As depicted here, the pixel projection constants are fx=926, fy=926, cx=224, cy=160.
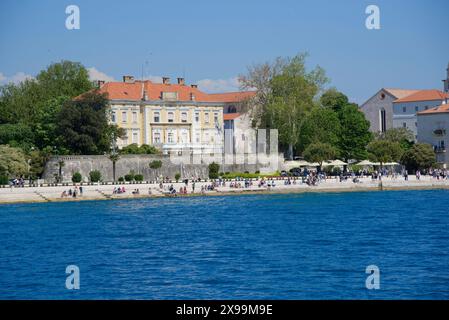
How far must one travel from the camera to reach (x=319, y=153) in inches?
2756

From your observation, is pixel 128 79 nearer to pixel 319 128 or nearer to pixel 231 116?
pixel 231 116

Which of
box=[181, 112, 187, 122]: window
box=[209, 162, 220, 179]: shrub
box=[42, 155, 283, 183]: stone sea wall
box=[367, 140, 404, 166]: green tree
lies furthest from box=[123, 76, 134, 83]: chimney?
box=[367, 140, 404, 166]: green tree

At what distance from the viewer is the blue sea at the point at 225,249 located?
2617 cm

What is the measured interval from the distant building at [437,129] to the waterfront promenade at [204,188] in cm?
1179

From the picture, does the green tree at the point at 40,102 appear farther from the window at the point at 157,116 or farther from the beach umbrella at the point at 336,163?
the beach umbrella at the point at 336,163

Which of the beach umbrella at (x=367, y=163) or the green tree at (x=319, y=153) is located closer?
the green tree at (x=319, y=153)

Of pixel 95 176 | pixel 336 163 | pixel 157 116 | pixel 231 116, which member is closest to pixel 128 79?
pixel 157 116

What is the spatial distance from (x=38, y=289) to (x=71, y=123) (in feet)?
128

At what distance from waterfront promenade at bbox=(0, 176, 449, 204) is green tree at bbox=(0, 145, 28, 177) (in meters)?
3.98

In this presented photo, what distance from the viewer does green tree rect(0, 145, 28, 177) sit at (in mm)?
61438

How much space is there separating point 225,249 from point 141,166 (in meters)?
32.6

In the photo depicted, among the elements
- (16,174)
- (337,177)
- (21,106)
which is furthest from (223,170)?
(21,106)

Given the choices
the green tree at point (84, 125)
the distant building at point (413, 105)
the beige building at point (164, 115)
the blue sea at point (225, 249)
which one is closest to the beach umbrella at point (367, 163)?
the beige building at point (164, 115)

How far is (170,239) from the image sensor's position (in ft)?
123
